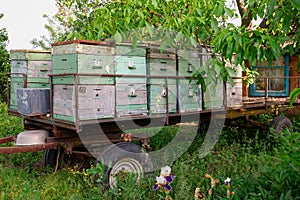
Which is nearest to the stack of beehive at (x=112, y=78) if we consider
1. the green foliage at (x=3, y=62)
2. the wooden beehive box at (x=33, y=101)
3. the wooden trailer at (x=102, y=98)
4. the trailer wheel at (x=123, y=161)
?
the wooden trailer at (x=102, y=98)

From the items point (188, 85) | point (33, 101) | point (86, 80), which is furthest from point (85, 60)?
point (188, 85)

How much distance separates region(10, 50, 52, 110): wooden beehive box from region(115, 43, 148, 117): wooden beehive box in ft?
5.58

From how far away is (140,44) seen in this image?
15.5 feet

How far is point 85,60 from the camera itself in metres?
4.18

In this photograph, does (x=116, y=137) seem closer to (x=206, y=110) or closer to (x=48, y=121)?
(x=48, y=121)

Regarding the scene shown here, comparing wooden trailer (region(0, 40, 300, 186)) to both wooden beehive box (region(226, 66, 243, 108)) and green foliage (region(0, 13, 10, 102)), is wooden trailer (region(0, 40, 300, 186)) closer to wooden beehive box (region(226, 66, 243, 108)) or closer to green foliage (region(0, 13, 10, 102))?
wooden beehive box (region(226, 66, 243, 108))

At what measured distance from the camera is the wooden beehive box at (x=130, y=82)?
4.47 meters

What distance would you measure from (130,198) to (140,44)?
228 cm

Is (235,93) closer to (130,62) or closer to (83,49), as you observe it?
(130,62)

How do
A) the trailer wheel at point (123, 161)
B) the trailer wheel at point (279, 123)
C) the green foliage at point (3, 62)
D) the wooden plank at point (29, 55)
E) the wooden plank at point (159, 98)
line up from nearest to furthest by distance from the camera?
the trailer wheel at point (123, 161)
the wooden plank at point (159, 98)
the wooden plank at point (29, 55)
the trailer wheel at point (279, 123)
the green foliage at point (3, 62)

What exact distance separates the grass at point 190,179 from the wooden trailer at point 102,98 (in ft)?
1.46

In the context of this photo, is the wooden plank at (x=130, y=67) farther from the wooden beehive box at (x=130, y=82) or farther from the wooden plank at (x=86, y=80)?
the wooden plank at (x=86, y=80)

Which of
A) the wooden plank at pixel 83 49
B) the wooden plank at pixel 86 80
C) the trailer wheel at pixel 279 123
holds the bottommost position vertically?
the trailer wheel at pixel 279 123

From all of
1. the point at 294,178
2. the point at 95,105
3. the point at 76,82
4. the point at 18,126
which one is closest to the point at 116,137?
the point at 95,105
